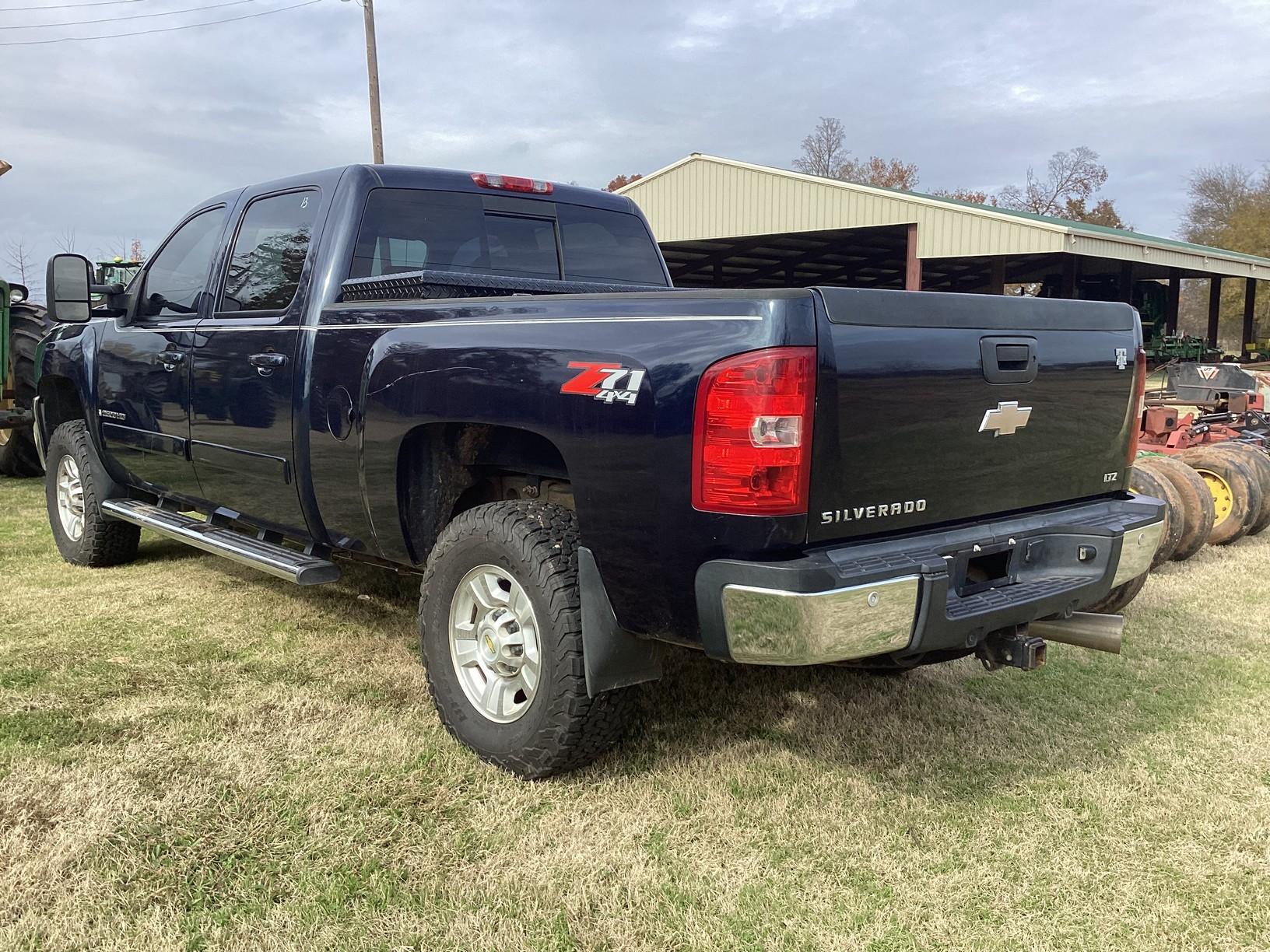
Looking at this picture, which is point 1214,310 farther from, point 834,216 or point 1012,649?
point 1012,649

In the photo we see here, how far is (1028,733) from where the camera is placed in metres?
3.57

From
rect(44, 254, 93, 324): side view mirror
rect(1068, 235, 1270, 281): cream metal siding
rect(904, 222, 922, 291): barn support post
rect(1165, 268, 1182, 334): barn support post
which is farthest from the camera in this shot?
rect(1165, 268, 1182, 334): barn support post

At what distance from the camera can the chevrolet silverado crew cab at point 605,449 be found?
2.49m

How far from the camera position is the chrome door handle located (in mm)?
3799

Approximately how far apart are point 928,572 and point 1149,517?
1.22 meters

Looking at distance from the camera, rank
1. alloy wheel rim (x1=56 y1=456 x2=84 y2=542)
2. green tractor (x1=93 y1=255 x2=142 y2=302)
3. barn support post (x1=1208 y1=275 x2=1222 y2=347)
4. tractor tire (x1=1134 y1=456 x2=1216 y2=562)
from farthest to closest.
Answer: barn support post (x1=1208 y1=275 x2=1222 y2=347)
green tractor (x1=93 y1=255 x2=142 y2=302)
tractor tire (x1=1134 y1=456 x2=1216 y2=562)
alloy wheel rim (x1=56 y1=456 x2=84 y2=542)

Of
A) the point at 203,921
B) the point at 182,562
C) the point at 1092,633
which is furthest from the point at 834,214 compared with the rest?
the point at 203,921

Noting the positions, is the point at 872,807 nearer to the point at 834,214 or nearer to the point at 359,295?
the point at 359,295

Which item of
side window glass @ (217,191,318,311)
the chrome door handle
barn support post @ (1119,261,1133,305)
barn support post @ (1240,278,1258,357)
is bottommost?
the chrome door handle

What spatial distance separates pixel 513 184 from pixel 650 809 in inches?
107

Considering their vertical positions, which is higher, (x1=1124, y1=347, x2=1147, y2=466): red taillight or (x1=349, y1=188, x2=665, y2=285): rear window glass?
(x1=349, y1=188, x2=665, y2=285): rear window glass

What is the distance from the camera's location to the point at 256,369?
3.95 meters

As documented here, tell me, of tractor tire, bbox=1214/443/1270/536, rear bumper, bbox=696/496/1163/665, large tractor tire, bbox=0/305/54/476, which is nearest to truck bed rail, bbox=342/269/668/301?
rear bumper, bbox=696/496/1163/665

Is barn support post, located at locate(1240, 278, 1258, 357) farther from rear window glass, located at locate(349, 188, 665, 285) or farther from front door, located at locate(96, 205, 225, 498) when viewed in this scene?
front door, located at locate(96, 205, 225, 498)
